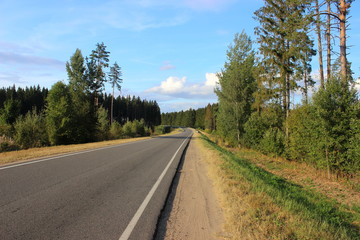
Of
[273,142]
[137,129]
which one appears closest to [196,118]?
[137,129]

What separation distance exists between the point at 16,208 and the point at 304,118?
1360 cm

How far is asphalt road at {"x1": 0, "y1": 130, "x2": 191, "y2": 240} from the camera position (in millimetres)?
3918

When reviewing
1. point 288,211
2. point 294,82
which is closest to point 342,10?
point 294,82

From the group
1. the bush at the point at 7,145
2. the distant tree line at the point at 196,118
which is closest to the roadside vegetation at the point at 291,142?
the bush at the point at 7,145

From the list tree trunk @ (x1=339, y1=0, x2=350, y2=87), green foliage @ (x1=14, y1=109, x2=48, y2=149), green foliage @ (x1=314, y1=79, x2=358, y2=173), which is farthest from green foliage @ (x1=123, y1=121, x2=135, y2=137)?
tree trunk @ (x1=339, y1=0, x2=350, y2=87)

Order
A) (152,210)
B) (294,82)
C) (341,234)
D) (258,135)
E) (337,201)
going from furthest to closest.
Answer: (258,135)
(294,82)
(337,201)
(152,210)
(341,234)

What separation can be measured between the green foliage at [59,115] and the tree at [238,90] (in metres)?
18.8

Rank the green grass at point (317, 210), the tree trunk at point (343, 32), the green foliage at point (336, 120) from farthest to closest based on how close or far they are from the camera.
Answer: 1. the tree trunk at point (343, 32)
2. the green foliage at point (336, 120)
3. the green grass at point (317, 210)

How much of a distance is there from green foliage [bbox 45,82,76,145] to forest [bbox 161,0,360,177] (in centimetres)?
1882

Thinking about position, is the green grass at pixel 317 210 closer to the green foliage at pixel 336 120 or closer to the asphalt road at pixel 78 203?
the green foliage at pixel 336 120

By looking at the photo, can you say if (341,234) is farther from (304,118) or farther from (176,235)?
(304,118)

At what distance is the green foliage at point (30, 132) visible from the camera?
22141mm

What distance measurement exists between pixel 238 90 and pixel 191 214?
24860mm

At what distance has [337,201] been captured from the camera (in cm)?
881
